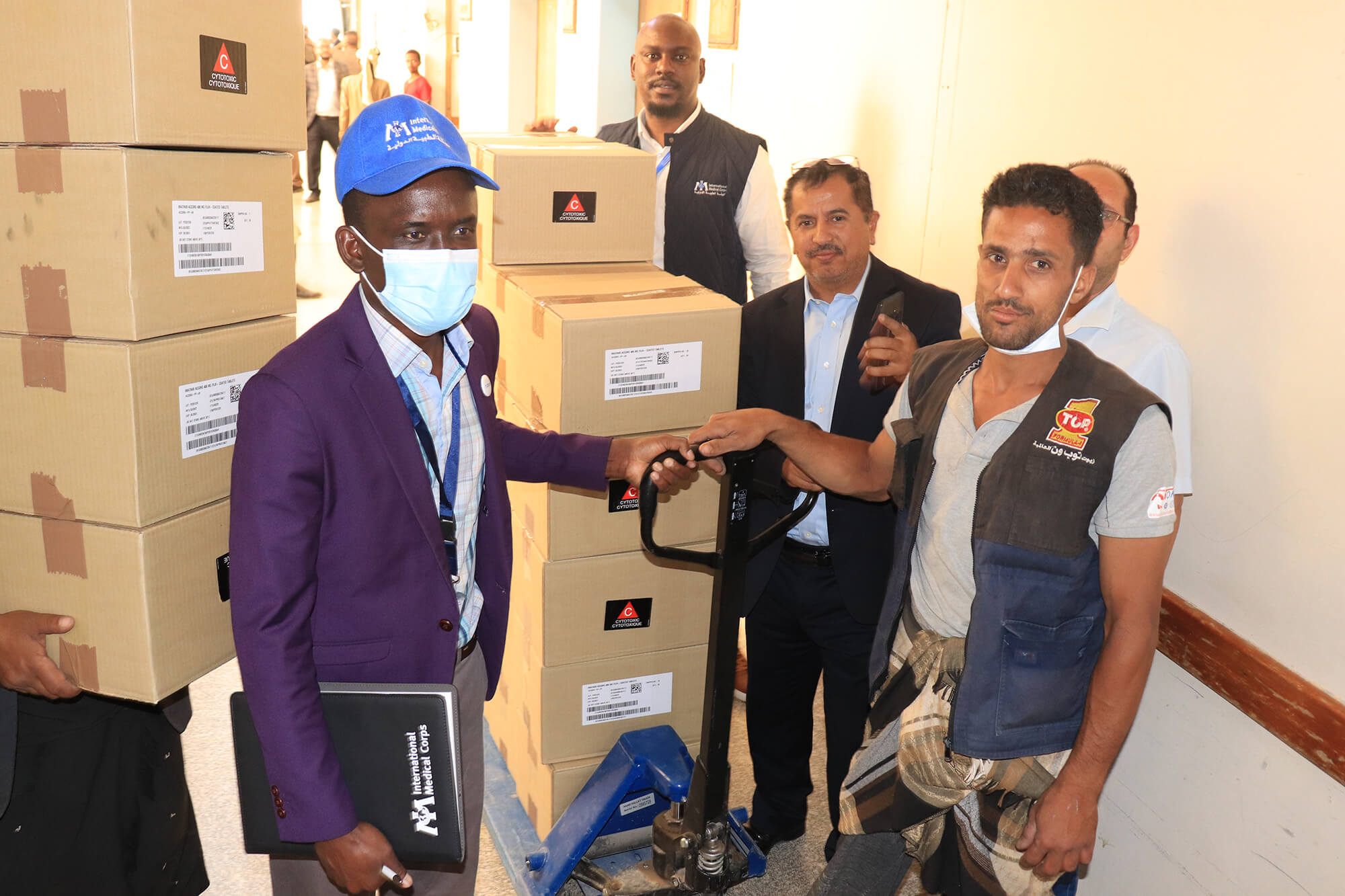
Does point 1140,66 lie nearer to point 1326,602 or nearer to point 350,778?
point 1326,602

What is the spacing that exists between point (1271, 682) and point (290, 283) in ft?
6.49

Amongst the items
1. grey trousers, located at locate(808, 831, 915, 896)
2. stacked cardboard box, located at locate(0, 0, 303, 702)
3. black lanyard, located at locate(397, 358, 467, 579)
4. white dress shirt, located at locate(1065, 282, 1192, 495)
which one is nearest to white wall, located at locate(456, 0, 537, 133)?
white dress shirt, located at locate(1065, 282, 1192, 495)

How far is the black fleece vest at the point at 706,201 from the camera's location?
3594mm

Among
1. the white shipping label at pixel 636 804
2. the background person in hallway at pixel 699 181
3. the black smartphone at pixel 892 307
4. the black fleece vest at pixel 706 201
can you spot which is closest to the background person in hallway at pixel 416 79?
the background person in hallway at pixel 699 181

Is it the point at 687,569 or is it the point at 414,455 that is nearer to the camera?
the point at 414,455

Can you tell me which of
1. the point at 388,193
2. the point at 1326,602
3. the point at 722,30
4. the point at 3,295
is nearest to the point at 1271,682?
the point at 1326,602

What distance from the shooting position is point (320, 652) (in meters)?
1.59

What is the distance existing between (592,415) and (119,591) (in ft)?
3.26

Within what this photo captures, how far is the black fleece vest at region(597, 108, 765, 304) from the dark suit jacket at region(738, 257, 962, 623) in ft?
3.17

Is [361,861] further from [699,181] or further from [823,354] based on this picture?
[699,181]

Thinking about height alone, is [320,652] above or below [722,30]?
below

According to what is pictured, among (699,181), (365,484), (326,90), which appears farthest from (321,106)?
(365,484)

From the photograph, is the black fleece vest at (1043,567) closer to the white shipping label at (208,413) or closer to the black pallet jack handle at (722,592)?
the black pallet jack handle at (722,592)

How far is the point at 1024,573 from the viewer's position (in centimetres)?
174
